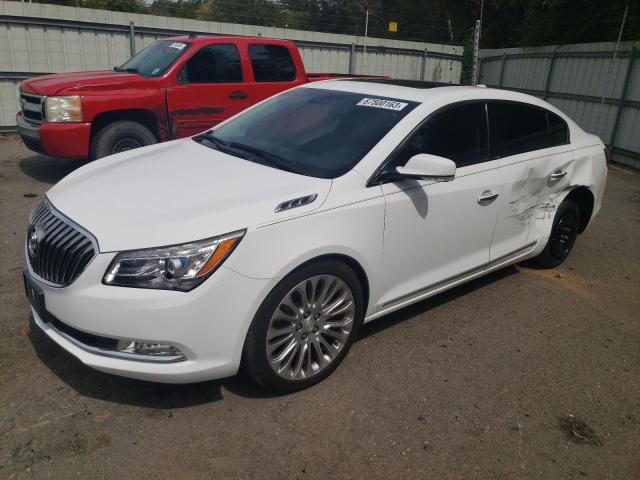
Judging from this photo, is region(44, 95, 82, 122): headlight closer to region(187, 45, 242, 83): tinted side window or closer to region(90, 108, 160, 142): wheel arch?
region(90, 108, 160, 142): wheel arch

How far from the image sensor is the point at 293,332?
311cm

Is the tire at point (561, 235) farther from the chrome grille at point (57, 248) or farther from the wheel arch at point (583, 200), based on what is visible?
the chrome grille at point (57, 248)

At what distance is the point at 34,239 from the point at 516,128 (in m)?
3.46

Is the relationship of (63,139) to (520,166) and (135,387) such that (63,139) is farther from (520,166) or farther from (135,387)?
(520,166)

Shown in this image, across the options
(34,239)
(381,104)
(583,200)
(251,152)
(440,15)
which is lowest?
(583,200)

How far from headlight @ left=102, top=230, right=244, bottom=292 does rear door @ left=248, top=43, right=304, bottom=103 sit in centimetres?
581

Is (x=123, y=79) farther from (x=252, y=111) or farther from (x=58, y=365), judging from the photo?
(x=58, y=365)

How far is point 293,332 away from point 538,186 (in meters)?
2.54

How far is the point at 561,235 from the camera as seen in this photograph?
5.21 meters

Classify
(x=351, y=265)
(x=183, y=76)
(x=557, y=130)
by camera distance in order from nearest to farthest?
1. (x=351, y=265)
2. (x=557, y=130)
3. (x=183, y=76)

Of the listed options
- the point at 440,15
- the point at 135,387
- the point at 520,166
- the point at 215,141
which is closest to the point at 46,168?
the point at 215,141

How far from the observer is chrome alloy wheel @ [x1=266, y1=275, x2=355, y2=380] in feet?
9.95

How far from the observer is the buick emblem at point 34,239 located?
10.1 ft

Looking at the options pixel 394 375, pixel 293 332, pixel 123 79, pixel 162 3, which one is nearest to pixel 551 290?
pixel 394 375
